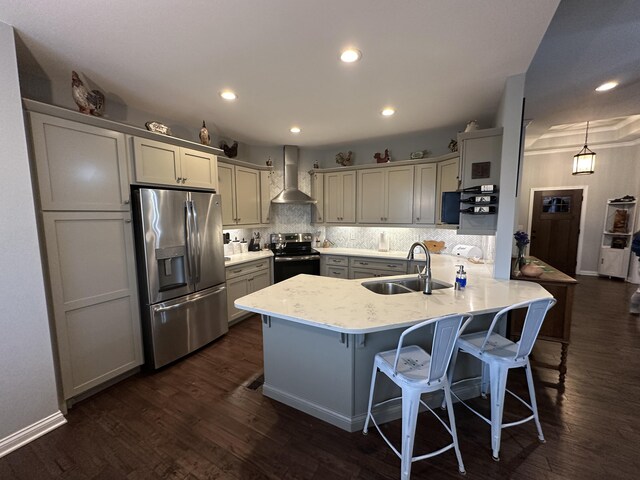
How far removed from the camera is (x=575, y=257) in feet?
20.3

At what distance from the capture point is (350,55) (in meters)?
1.95

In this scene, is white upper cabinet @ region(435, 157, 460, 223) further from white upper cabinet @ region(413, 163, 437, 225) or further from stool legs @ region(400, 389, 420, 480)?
stool legs @ region(400, 389, 420, 480)

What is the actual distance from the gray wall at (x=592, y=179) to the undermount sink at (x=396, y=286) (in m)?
4.76

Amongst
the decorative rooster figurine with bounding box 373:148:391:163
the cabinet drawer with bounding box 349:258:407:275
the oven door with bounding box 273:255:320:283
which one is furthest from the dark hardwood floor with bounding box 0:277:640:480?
the decorative rooster figurine with bounding box 373:148:391:163

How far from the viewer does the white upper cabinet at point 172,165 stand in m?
→ 2.44

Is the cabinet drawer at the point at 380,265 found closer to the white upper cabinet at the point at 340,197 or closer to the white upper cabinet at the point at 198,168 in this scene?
the white upper cabinet at the point at 340,197

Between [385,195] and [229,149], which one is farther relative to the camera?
[385,195]

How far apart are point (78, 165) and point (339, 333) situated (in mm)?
2388

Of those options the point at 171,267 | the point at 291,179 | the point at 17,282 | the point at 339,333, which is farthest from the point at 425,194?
the point at 17,282

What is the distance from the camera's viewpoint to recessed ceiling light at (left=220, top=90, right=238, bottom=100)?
2.54 m

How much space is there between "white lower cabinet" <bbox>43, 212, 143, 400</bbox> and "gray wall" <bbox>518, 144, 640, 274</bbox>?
6.98 m

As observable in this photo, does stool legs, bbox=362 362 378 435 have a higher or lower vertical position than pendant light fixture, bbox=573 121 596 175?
lower

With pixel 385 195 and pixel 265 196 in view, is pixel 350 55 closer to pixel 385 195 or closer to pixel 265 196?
pixel 385 195

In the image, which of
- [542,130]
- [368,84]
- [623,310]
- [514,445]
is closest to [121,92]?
[368,84]
